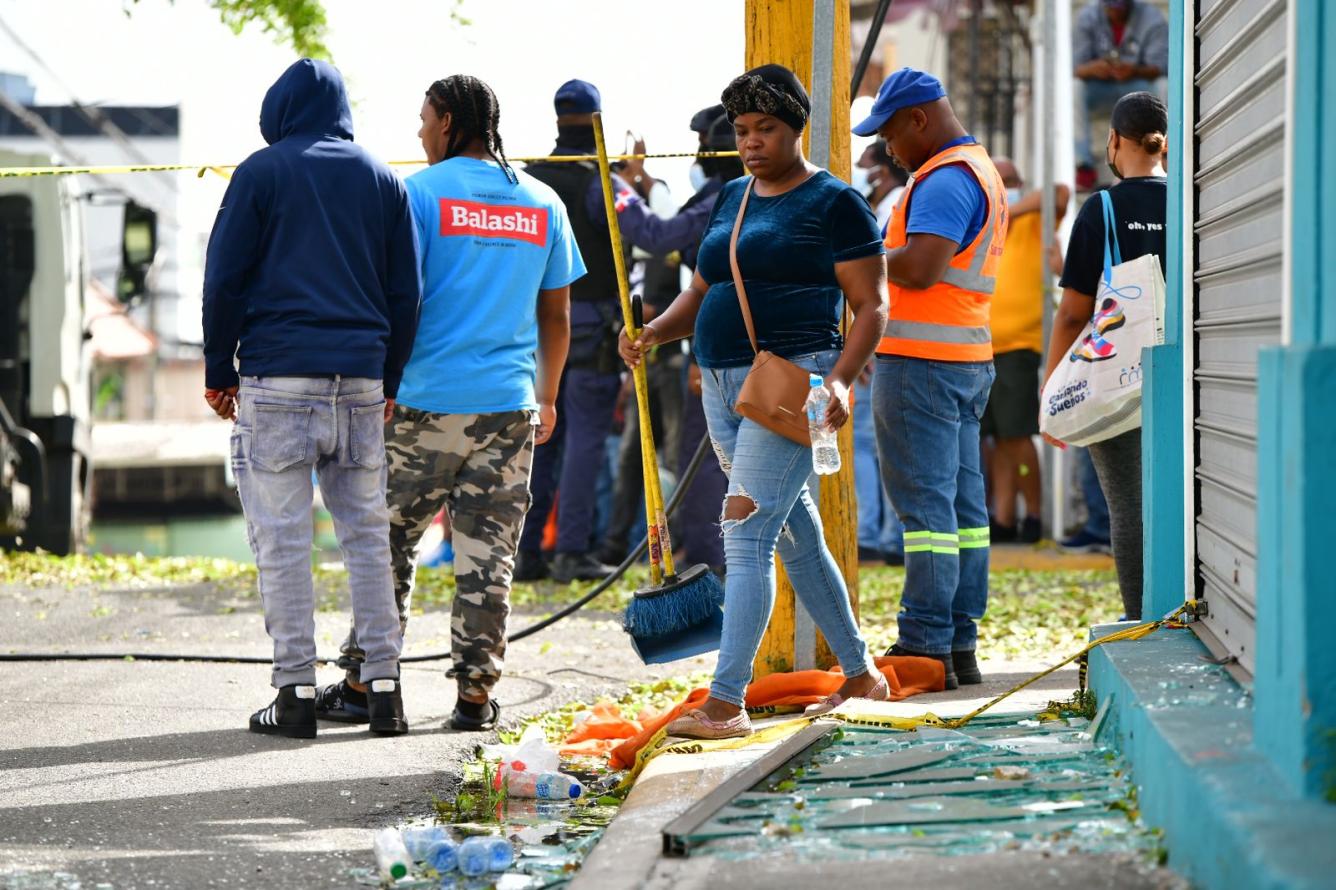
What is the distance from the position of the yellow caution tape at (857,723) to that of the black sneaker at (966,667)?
102 cm

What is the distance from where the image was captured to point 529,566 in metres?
10.1

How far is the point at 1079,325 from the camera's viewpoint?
20.6ft

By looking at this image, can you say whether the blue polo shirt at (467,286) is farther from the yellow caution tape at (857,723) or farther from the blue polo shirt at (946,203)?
the yellow caution tape at (857,723)

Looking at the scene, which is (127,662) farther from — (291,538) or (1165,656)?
(1165,656)

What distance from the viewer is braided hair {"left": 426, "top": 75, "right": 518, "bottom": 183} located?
236 inches

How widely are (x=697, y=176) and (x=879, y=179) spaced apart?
1.57 metres

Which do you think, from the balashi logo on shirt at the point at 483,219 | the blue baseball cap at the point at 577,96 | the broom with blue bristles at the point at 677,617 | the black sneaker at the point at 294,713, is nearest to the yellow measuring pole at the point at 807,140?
the broom with blue bristles at the point at 677,617

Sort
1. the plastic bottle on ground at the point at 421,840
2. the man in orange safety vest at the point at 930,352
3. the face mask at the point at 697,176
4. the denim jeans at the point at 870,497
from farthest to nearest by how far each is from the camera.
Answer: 1. the denim jeans at the point at 870,497
2. the face mask at the point at 697,176
3. the man in orange safety vest at the point at 930,352
4. the plastic bottle on ground at the point at 421,840

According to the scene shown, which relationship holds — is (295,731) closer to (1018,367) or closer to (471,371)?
(471,371)

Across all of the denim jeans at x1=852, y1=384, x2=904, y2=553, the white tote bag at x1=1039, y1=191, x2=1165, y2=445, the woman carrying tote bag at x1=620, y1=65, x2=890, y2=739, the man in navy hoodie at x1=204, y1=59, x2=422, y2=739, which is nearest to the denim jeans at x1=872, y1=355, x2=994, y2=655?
the white tote bag at x1=1039, y1=191, x2=1165, y2=445

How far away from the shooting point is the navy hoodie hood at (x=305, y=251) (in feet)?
18.5

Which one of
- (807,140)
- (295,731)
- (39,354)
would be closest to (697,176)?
(807,140)

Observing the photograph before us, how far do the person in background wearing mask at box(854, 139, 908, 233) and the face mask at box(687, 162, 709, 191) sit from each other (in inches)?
42.3

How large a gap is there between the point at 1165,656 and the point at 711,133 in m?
4.97
